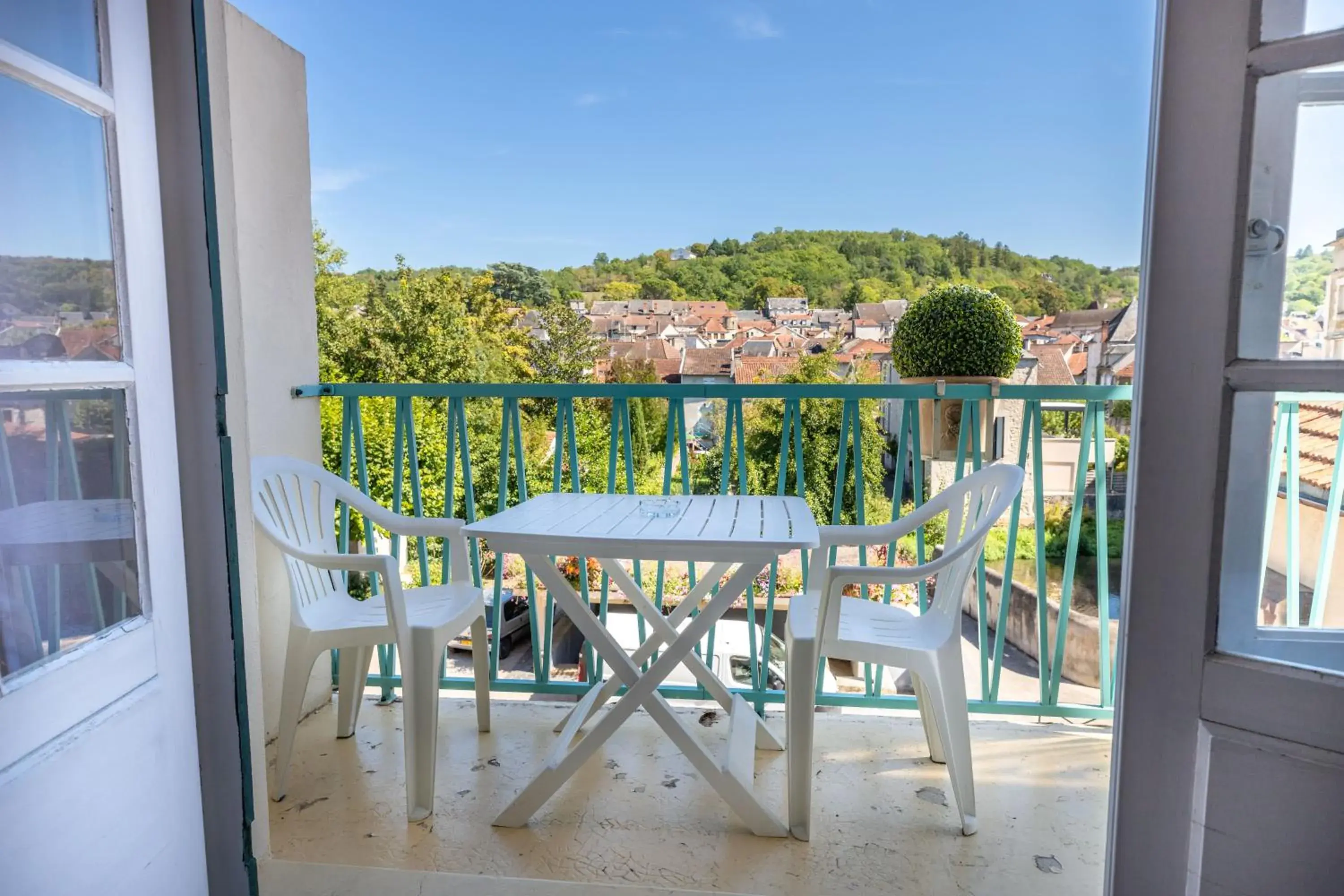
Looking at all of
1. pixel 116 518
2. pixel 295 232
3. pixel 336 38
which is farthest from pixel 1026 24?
pixel 116 518

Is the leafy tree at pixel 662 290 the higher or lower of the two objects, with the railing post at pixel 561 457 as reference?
higher

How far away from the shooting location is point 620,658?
2137 mm

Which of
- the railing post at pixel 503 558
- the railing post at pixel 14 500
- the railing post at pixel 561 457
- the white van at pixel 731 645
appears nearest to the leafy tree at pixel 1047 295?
the white van at pixel 731 645

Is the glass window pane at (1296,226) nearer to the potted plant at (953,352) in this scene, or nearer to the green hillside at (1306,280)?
the green hillside at (1306,280)

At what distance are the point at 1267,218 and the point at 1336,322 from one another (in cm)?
16

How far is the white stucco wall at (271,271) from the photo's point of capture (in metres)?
2.52

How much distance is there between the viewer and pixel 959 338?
3.07m

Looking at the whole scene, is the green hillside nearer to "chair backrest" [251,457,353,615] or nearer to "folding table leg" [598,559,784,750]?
"folding table leg" [598,559,784,750]

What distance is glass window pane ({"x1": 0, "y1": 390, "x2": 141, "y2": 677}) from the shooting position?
88cm

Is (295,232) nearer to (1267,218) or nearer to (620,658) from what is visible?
(620,658)

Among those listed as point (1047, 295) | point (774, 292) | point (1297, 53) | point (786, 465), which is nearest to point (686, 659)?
point (786, 465)

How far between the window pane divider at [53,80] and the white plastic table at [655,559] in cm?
123

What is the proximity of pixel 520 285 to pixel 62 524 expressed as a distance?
25634 millimetres

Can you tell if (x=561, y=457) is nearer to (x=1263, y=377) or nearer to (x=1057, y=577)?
(x=1263, y=377)
